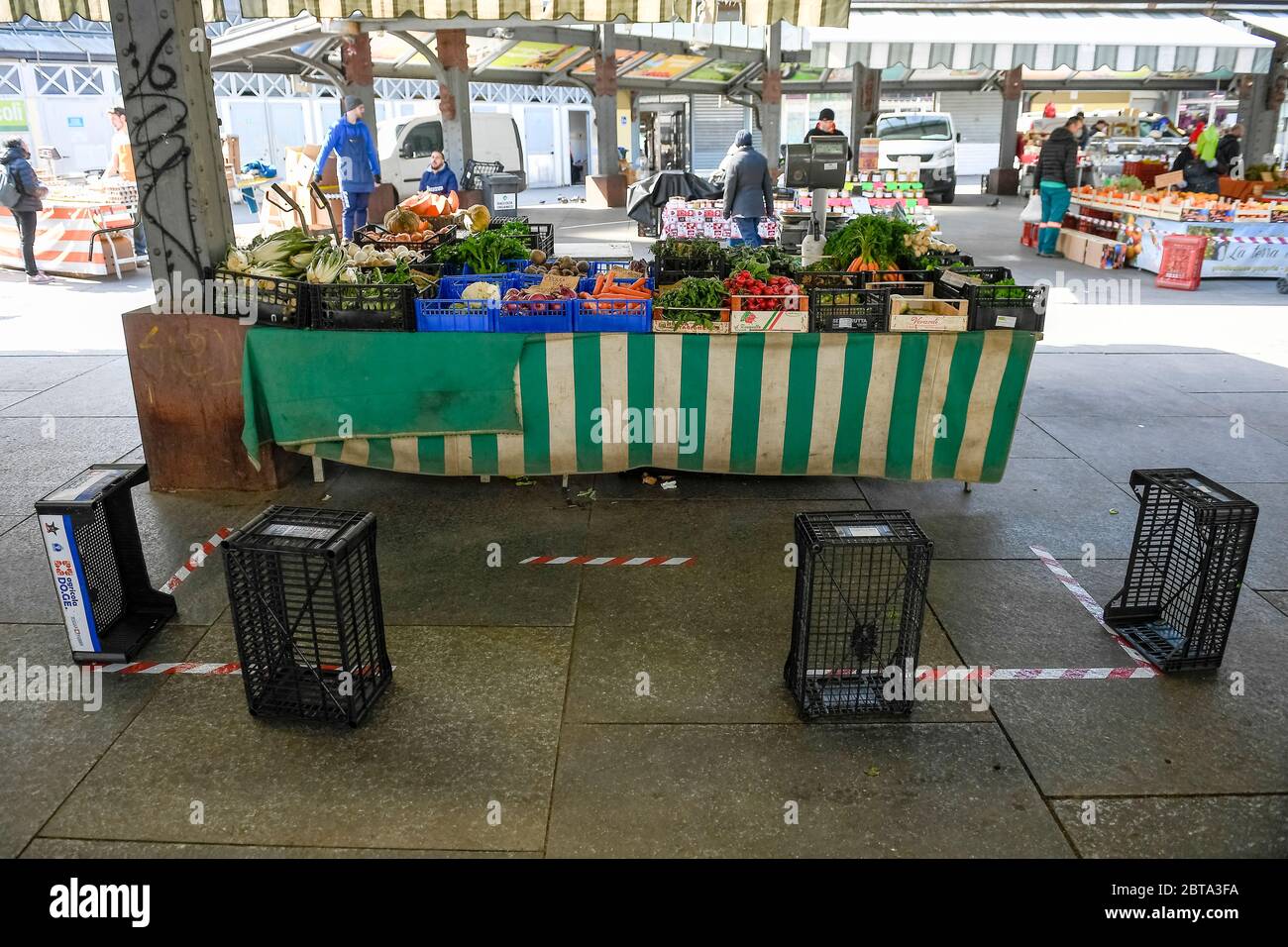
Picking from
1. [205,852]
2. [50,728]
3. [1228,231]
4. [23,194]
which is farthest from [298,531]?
[1228,231]

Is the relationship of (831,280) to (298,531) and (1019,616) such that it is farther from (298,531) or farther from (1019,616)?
(298,531)

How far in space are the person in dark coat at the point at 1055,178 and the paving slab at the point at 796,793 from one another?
14.5 meters

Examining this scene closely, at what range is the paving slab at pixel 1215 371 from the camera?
8.77 meters

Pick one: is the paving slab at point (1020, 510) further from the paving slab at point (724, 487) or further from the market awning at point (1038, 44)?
the market awning at point (1038, 44)

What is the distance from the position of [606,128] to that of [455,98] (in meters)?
5.83

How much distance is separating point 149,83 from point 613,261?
3.31 m

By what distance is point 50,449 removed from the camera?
7141 mm

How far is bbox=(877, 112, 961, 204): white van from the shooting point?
26203 mm

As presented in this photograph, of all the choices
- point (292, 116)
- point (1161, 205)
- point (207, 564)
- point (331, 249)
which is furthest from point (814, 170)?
point (292, 116)

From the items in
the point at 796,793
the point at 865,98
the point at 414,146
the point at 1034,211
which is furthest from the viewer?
the point at 865,98

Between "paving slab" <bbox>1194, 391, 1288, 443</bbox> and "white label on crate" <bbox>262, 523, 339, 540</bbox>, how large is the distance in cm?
721

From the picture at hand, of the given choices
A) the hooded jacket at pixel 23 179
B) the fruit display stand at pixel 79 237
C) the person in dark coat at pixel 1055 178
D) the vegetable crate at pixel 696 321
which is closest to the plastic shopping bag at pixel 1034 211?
the person in dark coat at pixel 1055 178
